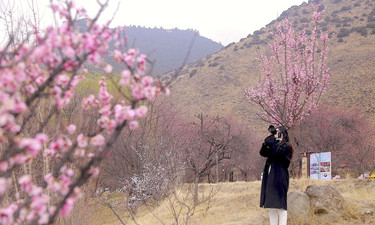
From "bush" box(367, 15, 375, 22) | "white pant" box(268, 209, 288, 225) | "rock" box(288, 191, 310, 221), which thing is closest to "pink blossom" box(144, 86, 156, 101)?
"white pant" box(268, 209, 288, 225)

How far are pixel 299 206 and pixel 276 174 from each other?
2.27m

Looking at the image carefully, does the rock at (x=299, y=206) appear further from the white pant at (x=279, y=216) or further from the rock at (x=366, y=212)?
the white pant at (x=279, y=216)

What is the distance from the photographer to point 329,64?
131ft

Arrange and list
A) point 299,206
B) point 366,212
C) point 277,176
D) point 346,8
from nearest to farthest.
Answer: point 277,176 < point 299,206 < point 366,212 < point 346,8

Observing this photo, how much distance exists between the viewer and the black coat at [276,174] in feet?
19.3

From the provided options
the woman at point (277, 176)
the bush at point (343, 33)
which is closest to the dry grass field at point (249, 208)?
the woman at point (277, 176)

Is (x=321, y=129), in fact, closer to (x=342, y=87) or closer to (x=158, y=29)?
(x=342, y=87)

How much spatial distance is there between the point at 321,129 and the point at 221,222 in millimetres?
14723

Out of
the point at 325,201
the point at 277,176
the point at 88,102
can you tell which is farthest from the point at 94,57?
the point at 325,201

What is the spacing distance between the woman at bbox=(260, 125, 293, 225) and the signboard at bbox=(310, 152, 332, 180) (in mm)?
7708

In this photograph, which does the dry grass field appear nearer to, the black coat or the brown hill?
the black coat

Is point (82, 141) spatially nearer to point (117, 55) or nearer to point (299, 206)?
point (117, 55)

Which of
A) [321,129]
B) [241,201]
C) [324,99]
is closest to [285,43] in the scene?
[241,201]

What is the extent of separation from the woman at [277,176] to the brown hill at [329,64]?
75.8 ft
